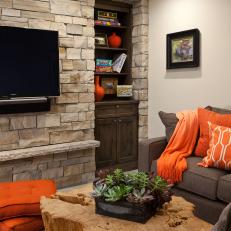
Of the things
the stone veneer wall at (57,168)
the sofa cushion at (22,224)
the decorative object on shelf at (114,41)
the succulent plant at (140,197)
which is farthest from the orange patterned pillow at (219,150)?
the decorative object on shelf at (114,41)

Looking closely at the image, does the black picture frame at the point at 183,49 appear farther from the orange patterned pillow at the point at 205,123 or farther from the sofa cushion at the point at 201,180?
the sofa cushion at the point at 201,180

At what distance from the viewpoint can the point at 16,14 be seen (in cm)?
341

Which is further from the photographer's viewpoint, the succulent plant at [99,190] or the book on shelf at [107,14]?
the book on shelf at [107,14]

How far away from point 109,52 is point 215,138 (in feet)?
7.83

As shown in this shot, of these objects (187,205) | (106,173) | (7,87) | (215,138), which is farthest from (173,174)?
(7,87)

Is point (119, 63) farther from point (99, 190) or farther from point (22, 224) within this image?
point (99, 190)

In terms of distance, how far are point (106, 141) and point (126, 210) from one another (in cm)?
254

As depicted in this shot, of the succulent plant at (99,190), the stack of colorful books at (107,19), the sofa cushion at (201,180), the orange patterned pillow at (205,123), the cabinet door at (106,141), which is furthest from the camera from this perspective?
the stack of colorful books at (107,19)

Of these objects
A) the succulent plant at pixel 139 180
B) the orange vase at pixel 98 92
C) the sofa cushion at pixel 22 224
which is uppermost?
the orange vase at pixel 98 92

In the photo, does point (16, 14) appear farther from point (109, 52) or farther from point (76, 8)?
point (109, 52)

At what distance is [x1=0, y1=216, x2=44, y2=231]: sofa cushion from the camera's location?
2.23 m

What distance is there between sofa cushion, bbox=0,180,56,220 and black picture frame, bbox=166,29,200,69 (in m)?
2.19

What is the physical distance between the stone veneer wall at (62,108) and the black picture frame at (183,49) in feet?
3.19

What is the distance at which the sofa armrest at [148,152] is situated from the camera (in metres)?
3.21
